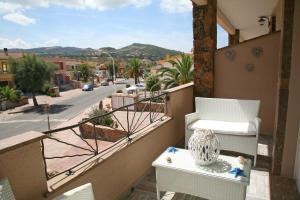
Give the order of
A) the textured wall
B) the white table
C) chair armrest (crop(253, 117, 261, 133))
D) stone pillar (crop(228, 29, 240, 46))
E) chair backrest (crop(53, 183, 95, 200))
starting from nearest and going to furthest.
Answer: chair backrest (crop(53, 183, 95, 200)), the white table, chair armrest (crop(253, 117, 261, 133)), the textured wall, stone pillar (crop(228, 29, 240, 46))

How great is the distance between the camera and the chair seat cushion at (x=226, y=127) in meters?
3.56

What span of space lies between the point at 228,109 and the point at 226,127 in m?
0.47

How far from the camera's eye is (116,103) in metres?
19.0

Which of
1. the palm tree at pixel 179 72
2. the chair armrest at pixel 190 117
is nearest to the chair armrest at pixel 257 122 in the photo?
the chair armrest at pixel 190 117

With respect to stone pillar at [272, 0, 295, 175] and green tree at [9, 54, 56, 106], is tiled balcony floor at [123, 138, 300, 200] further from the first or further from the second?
green tree at [9, 54, 56, 106]

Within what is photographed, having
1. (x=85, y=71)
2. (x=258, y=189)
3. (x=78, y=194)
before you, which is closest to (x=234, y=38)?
(x=258, y=189)

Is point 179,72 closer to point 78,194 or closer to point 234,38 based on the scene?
point 234,38

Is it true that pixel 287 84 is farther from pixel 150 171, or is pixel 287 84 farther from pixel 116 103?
pixel 116 103

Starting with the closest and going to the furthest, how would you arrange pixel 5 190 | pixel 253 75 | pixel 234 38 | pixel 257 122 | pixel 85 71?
1. pixel 5 190
2. pixel 257 122
3. pixel 253 75
4. pixel 234 38
5. pixel 85 71

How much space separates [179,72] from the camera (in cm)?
829

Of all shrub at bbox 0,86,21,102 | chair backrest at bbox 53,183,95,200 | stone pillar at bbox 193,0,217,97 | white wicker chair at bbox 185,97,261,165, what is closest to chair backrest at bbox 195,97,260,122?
white wicker chair at bbox 185,97,261,165

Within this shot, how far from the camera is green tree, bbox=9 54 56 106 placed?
2638 cm

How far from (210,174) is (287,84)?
5.15 feet

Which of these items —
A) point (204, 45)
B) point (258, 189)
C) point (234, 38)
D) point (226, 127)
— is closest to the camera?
point (258, 189)
